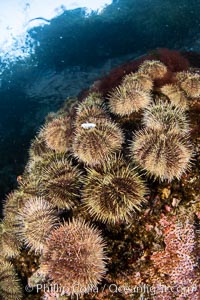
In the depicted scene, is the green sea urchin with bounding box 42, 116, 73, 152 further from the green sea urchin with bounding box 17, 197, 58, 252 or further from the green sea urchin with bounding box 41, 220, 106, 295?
the green sea urchin with bounding box 41, 220, 106, 295

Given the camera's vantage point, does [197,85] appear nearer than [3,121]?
Yes

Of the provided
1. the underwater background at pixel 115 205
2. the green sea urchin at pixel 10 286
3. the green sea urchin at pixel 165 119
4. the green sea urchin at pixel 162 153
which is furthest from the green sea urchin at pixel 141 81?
the green sea urchin at pixel 10 286

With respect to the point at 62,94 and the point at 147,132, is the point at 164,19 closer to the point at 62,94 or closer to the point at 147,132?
the point at 62,94

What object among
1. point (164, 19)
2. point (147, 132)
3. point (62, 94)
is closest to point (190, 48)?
point (164, 19)

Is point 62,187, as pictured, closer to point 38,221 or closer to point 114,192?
point 38,221

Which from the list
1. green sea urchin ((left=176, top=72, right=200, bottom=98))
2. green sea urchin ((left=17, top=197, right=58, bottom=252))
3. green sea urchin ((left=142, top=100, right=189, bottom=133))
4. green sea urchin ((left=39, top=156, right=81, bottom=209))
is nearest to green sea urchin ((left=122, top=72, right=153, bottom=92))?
green sea urchin ((left=176, top=72, right=200, bottom=98))
